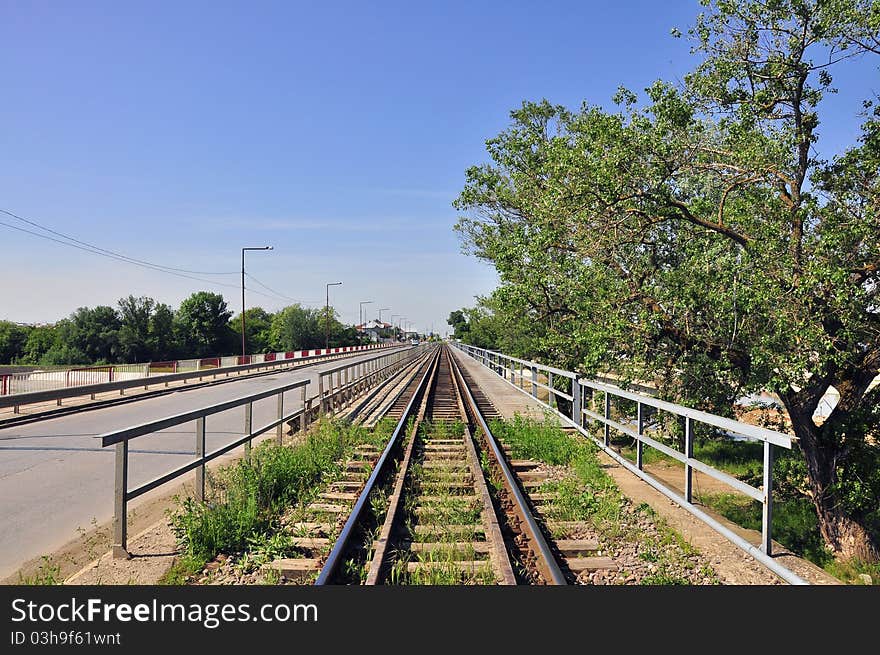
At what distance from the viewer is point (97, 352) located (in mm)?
94312

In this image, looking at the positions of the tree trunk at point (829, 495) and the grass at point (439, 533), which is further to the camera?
the tree trunk at point (829, 495)

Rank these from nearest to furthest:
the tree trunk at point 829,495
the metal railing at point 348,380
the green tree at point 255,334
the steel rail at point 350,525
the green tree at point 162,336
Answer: the steel rail at point 350,525, the tree trunk at point 829,495, the metal railing at point 348,380, the green tree at point 162,336, the green tree at point 255,334

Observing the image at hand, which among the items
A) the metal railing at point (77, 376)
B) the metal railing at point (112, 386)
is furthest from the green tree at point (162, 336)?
the metal railing at point (77, 376)

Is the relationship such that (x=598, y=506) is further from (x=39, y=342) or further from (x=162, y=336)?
(x=39, y=342)

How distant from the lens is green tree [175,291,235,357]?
111500mm

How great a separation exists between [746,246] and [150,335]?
105 m

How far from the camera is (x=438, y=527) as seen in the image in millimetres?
6164

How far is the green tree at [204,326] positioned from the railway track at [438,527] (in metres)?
108

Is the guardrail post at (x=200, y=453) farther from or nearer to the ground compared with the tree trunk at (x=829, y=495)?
farther from the ground

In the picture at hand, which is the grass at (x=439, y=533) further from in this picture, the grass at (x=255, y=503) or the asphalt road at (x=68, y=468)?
the asphalt road at (x=68, y=468)

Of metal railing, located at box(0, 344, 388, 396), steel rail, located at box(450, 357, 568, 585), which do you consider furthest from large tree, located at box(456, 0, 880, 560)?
metal railing, located at box(0, 344, 388, 396)

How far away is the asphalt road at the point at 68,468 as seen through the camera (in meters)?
6.80

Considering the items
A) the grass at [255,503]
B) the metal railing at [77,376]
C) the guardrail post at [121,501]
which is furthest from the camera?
the metal railing at [77,376]

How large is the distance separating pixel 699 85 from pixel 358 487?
799 centimetres
